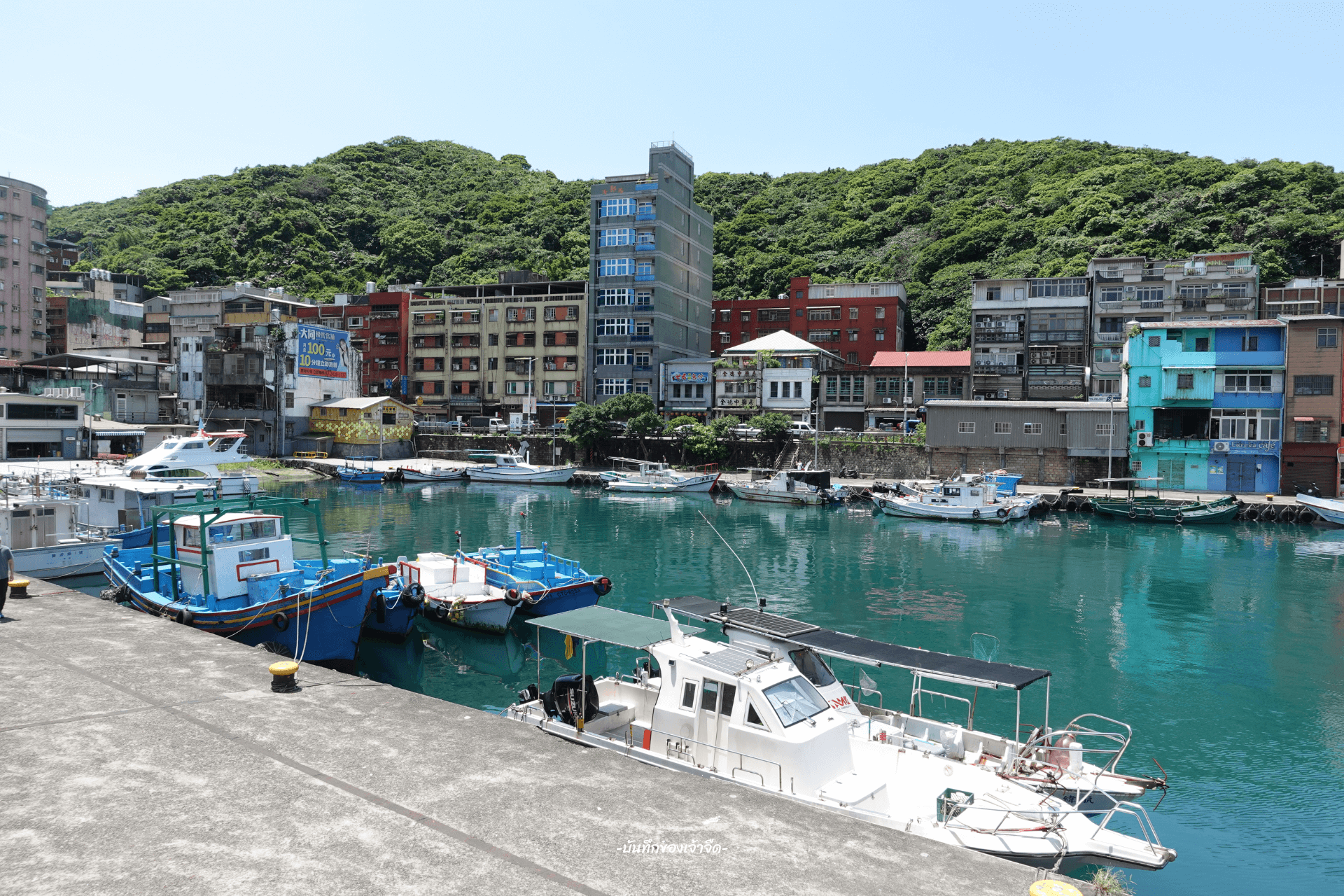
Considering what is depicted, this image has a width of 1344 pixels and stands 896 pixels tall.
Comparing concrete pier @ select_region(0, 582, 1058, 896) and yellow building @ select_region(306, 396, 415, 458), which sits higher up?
yellow building @ select_region(306, 396, 415, 458)

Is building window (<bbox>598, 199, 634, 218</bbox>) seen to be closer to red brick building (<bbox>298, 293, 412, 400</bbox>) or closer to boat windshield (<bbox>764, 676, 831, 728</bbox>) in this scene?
red brick building (<bbox>298, 293, 412, 400</bbox>)

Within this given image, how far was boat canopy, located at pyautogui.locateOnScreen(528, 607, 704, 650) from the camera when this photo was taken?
16.4 m

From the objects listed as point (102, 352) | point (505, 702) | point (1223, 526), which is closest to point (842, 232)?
point (1223, 526)

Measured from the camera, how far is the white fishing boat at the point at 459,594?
2627 centimetres

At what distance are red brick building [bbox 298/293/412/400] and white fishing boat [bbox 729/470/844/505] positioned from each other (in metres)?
49.9

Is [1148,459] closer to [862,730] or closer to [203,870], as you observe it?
[862,730]

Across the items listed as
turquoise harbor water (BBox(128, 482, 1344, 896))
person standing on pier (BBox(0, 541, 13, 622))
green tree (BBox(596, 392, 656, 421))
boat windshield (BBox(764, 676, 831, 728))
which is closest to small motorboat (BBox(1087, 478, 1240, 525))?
turquoise harbor water (BBox(128, 482, 1344, 896))

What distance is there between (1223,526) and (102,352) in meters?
117

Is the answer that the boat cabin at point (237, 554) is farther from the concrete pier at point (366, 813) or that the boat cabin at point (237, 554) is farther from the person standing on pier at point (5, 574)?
the concrete pier at point (366, 813)

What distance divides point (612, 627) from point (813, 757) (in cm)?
537

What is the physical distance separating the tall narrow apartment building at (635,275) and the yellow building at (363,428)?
20651mm

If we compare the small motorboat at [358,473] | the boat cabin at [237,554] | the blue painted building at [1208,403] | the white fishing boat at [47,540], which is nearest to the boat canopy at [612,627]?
the boat cabin at [237,554]

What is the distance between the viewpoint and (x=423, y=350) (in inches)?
3846

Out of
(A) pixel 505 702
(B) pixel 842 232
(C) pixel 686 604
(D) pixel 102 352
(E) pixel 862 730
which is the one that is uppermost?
(B) pixel 842 232
